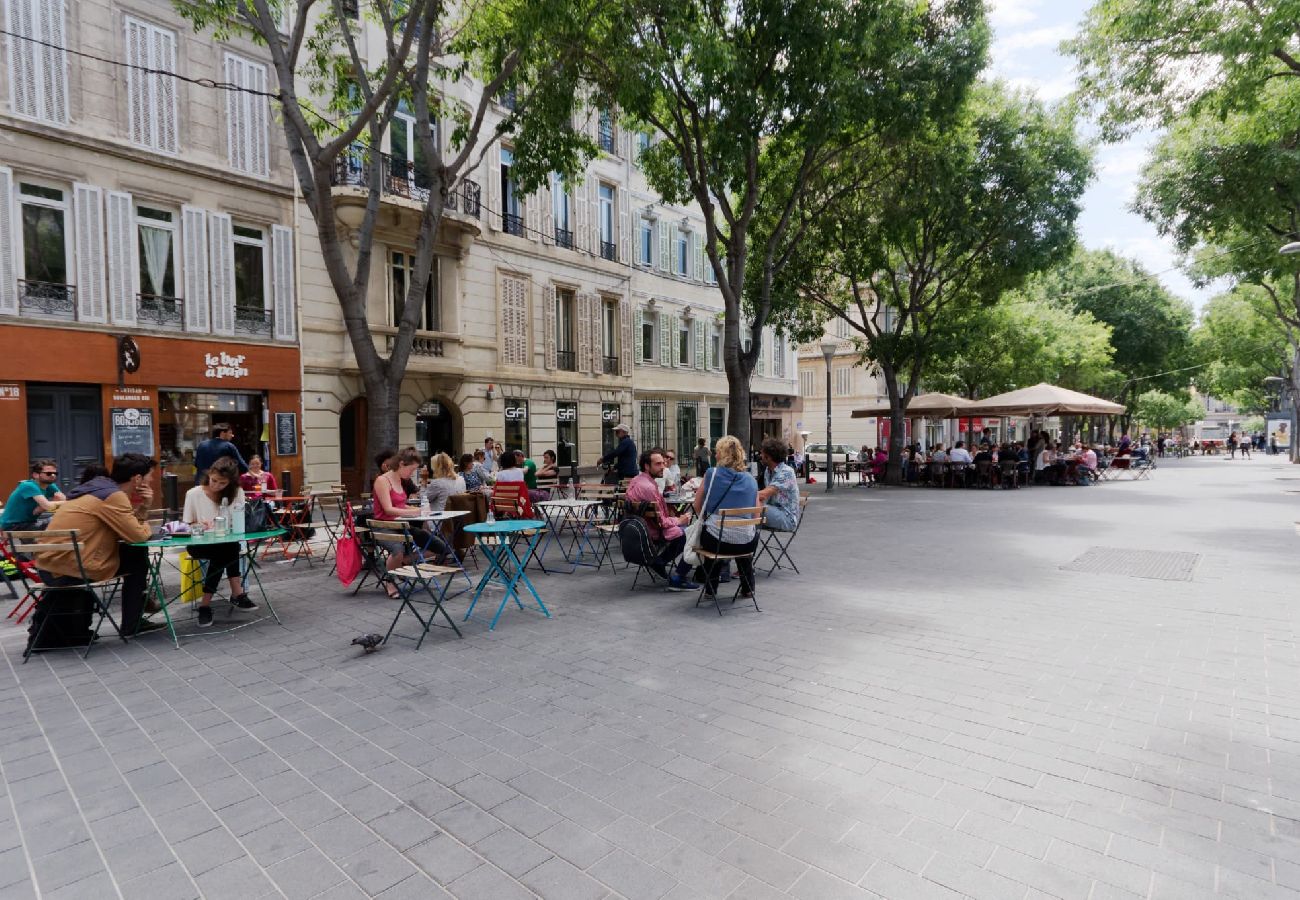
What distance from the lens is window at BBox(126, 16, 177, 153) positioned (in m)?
13.2

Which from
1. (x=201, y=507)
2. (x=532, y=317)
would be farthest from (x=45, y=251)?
(x=532, y=317)

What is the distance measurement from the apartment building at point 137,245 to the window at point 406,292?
2.41m

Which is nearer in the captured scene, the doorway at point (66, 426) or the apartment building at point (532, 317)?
the doorway at point (66, 426)

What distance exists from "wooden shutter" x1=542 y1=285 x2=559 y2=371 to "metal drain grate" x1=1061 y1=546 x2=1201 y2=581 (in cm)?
1480

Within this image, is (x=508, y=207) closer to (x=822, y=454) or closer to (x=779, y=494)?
(x=779, y=494)

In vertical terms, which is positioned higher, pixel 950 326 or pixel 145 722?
pixel 950 326

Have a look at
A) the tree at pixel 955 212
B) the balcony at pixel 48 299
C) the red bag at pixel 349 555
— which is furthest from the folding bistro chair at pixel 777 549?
the balcony at pixel 48 299

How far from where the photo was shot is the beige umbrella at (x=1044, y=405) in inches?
838

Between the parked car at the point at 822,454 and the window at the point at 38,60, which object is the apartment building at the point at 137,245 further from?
the parked car at the point at 822,454

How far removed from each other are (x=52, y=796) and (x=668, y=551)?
531 cm

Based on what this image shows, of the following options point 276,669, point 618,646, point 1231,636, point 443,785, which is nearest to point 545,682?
point 618,646

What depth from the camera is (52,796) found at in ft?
10.8

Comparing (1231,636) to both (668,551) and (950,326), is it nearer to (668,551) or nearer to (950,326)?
(668,551)

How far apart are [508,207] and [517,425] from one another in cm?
610
